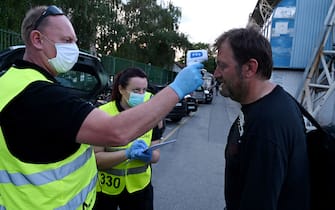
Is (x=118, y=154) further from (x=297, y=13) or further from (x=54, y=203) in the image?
(x=297, y=13)

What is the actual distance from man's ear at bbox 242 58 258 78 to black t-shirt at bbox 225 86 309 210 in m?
0.15

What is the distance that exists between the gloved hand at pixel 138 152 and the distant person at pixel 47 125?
0.77 metres

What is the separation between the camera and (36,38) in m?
1.66

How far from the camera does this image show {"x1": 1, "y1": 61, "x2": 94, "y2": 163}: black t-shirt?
4.68 ft

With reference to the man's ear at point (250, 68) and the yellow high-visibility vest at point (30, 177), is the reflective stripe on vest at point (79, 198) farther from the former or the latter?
the man's ear at point (250, 68)

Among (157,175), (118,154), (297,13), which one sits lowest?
(157,175)

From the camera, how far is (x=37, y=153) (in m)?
1.49

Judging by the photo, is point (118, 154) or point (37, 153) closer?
point (37, 153)

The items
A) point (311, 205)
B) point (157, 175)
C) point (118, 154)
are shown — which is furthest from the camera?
point (157, 175)

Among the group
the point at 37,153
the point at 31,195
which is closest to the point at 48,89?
the point at 37,153

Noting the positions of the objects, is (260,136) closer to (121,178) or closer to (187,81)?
(187,81)

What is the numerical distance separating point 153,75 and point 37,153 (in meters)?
24.5

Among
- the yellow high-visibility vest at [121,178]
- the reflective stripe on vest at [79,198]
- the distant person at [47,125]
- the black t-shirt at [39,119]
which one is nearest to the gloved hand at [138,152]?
the yellow high-visibility vest at [121,178]

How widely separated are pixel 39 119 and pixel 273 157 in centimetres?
104
